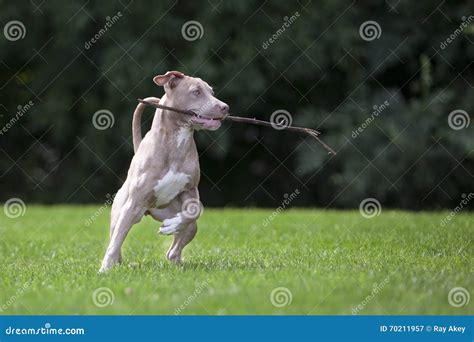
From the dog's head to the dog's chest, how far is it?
0.42 m

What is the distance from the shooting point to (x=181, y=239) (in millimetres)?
6926

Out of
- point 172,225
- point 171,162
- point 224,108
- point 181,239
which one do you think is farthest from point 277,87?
point 172,225

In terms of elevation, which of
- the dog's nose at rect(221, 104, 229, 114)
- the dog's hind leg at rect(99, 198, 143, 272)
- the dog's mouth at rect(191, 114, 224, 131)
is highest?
the dog's nose at rect(221, 104, 229, 114)

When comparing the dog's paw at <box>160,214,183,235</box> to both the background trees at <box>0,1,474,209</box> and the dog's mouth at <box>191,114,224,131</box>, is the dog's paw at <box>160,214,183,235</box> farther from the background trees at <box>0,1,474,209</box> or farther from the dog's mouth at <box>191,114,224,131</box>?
the background trees at <box>0,1,474,209</box>

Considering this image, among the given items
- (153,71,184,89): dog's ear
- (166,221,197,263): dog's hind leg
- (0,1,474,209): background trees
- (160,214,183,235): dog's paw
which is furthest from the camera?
(0,1,474,209): background trees

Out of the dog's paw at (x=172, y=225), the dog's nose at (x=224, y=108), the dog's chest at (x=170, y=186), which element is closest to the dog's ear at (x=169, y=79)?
the dog's nose at (x=224, y=108)

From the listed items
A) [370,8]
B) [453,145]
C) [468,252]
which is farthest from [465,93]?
[468,252]

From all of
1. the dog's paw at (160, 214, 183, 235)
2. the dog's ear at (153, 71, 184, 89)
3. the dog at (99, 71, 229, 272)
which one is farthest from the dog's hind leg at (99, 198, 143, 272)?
the dog's ear at (153, 71, 184, 89)

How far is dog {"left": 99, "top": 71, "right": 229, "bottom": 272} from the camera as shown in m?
6.56

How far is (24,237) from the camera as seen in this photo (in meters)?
10.0

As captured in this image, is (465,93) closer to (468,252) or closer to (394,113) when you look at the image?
(394,113)

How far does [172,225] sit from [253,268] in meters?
0.74

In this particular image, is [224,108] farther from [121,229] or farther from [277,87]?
[277,87]

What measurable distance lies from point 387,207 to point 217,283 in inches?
407
